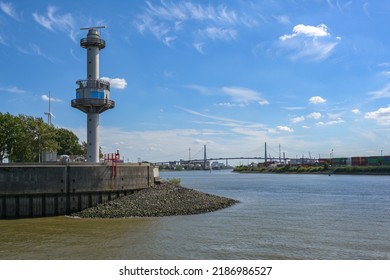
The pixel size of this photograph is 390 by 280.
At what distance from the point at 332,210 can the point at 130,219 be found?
2062cm

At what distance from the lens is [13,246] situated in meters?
23.3

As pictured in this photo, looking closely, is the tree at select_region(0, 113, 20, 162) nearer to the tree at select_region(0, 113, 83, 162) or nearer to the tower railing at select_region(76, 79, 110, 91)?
the tree at select_region(0, 113, 83, 162)

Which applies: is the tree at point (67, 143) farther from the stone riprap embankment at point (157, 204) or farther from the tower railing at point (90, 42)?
the stone riprap embankment at point (157, 204)

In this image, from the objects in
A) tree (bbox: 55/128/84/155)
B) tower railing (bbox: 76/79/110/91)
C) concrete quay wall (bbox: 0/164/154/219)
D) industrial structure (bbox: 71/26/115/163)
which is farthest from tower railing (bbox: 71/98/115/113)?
tree (bbox: 55/128/84/155)

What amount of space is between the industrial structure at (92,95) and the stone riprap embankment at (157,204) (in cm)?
854

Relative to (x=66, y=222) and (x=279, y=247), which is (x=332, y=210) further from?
(x=66, y=222)

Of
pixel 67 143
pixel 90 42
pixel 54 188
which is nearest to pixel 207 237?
pixel 54 188

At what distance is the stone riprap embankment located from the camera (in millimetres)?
34969

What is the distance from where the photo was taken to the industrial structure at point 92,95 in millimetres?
43500

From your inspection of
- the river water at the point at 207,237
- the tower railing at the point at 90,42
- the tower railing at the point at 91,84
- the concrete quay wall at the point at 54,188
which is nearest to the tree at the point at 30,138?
the tower railing at the point at 91,84

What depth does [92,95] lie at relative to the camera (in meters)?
43.2

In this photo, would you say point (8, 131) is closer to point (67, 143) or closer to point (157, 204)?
point (67, 143)

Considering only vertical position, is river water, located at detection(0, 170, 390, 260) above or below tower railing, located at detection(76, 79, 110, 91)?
below

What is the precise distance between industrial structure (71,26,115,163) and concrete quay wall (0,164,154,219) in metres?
6.52
